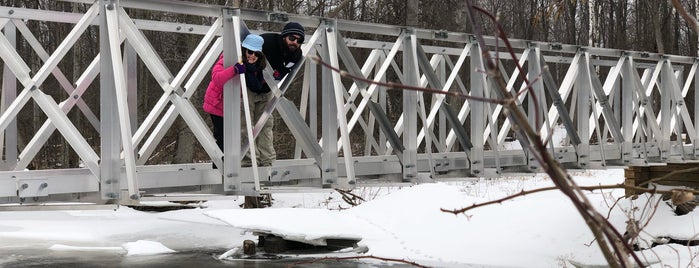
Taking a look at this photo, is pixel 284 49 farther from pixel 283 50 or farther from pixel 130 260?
pixel 130 260

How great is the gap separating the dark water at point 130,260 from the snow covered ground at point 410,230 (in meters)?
0.23

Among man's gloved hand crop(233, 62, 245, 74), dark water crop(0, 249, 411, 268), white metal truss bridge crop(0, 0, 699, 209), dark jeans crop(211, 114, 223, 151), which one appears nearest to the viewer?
white metal truss bridge crop(0, 0, 699, 209)

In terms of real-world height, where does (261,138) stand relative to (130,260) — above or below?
above

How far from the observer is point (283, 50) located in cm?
697

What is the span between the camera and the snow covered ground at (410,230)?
12883mm

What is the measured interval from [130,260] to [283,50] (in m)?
6.62

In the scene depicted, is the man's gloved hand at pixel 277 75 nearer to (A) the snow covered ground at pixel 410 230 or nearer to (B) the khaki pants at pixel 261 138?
(B) the khaki pants at pixel 261 138

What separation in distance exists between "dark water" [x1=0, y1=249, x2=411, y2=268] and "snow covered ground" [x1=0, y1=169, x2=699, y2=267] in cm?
23

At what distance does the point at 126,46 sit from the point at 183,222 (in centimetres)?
984

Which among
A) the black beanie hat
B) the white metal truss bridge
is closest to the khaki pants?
the white metal truss bridge

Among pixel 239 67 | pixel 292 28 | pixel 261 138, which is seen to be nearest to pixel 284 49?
pixel 292 28

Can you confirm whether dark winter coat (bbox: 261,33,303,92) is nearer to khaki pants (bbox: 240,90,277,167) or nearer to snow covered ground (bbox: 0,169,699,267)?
khaki pants (bbox: 240,90,277,167)

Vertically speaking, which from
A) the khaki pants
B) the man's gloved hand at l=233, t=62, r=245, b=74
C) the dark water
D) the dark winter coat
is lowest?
the dark water

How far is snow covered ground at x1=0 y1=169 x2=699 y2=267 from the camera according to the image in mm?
12883
